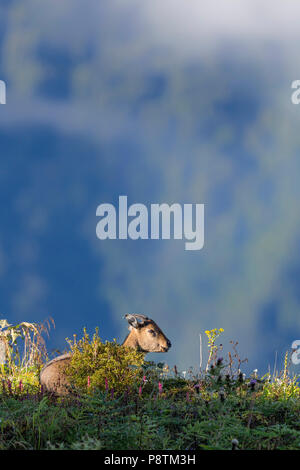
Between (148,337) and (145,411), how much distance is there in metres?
4.13

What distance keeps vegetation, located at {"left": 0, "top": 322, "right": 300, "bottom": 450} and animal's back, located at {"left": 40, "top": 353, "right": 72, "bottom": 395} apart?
0.22m

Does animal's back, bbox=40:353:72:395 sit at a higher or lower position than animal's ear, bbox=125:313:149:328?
lower

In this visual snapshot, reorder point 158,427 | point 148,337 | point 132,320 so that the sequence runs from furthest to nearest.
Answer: point 148,337 → point 132,320 → point 158,427

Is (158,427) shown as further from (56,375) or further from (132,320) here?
(132,320)

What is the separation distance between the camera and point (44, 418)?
715 centimetres

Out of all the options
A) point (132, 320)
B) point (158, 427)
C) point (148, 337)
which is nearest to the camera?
point (158, 427)

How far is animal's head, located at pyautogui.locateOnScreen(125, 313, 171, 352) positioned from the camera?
40.0 feet

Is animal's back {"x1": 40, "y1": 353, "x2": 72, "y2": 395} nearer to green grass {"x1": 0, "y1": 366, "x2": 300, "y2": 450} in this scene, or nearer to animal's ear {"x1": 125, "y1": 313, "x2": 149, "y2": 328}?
animal's ear {"x1": 125, "y1": 313, "x2": 149, "y2": 328}

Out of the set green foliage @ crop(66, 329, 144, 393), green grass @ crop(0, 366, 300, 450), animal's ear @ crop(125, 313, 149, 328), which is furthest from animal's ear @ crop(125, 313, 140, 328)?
green grass @ crop(0, 366, 300, 450)

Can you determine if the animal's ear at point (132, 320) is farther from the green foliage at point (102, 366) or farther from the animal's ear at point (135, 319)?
the green foliage at point (102, 366)

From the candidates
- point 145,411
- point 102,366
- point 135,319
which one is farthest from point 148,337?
point 145,411

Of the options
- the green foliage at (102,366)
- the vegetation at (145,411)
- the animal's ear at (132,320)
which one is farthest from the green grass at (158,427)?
the animal's ear at (132,320)

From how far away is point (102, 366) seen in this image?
10.5 metres

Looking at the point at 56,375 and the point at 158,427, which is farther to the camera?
the point at 56,375
